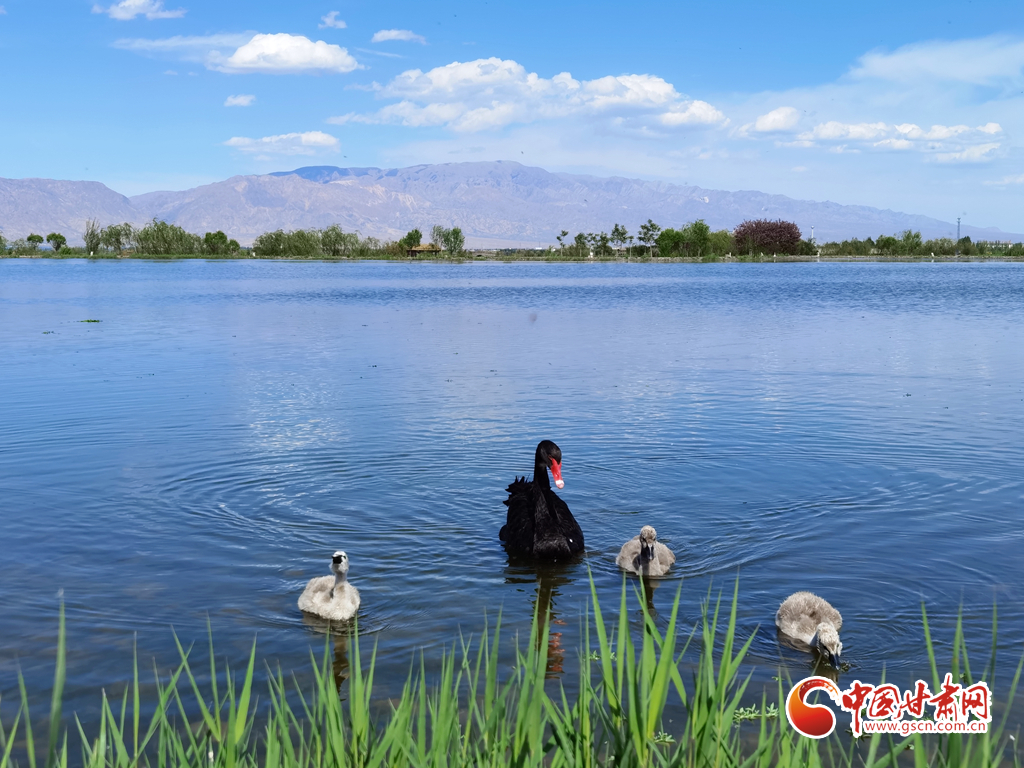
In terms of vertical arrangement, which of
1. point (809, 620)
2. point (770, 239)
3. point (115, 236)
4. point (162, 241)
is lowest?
point (809, 620)

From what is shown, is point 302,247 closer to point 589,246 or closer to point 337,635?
point 589,246

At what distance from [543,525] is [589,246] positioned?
167794mm

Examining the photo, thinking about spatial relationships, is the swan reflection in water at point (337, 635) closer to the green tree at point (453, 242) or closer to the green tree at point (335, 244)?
the green tree at point (453, 242)

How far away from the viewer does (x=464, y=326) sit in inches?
1390

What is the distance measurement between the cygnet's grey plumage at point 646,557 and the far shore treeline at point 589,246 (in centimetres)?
15213

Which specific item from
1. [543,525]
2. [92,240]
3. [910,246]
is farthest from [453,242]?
[543,525]

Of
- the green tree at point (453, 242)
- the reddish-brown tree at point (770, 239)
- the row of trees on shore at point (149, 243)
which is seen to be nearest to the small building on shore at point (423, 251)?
the green tree at point (453, 242)

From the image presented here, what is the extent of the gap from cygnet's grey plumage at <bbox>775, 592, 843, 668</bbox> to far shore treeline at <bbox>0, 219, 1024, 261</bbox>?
503 ft

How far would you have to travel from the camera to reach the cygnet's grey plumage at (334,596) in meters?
7.67

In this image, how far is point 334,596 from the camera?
777cm

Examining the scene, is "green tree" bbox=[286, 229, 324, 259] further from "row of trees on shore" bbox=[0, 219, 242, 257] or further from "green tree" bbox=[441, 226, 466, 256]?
"green tree" bbox=[441, 226, 466, 256]

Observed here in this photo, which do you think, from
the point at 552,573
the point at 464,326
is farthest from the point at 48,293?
the point at 552,573

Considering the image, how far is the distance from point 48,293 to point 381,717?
57.9m

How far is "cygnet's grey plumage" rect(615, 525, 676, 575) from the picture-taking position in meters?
8.64
